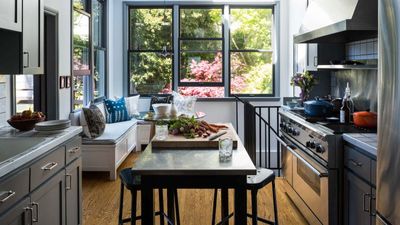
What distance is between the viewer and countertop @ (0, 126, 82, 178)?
1.93 metres

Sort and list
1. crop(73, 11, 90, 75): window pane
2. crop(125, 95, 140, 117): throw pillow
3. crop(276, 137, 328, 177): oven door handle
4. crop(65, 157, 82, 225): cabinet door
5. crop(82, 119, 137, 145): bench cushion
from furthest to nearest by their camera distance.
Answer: crop(125, 95, 140, 117): throw pillow
crop(73, 11, 90, 75): window pane
crop(82, 119, 137, 145): bench cushion
crop(276, 137, 328, 177): oven door handle
crop(65, 157, 82, 225): cabinet door

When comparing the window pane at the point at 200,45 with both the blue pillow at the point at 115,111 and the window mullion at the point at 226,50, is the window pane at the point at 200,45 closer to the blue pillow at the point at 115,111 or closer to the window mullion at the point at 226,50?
the window mullion at the point at 226,50

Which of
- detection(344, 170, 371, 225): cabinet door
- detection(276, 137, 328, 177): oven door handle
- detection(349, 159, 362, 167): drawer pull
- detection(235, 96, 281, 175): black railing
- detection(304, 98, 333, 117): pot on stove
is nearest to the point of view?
detection(344, 170, 371, 225): cabinet door

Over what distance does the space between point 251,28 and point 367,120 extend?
14.8 ft

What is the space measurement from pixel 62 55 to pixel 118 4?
2741mm

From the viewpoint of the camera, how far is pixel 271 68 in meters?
7.35

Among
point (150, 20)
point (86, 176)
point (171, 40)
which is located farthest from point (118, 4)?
point (86, 176)

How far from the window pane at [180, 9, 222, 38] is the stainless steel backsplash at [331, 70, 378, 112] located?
3101 millimetres

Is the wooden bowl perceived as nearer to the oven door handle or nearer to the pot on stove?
the oven door handle

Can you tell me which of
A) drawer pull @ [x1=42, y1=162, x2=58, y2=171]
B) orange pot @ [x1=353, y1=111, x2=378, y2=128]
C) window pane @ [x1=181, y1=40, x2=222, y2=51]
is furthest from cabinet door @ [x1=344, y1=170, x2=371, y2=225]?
window pane @ [x1=181, y1=40, x2=222, y2=51]

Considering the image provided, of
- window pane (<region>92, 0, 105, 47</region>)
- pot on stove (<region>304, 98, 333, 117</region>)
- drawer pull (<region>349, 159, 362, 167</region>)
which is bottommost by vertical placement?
drawer pull (<region>349, 159, 362, 167</region>)

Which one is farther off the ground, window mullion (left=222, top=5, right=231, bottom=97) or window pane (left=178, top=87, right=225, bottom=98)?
window mullion (left=222, top=5, right=231, bottom=97)

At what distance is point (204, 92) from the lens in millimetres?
7410

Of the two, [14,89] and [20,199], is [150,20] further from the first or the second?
[20,199]
